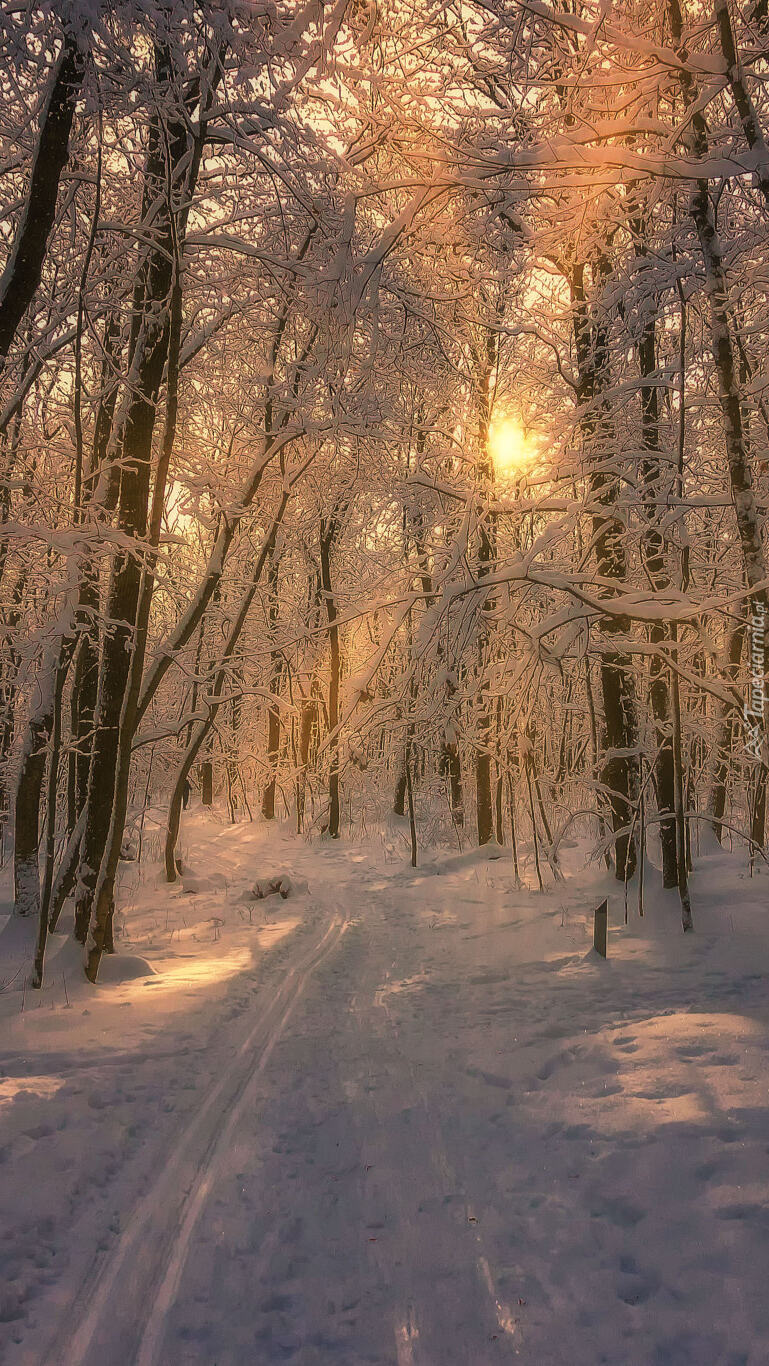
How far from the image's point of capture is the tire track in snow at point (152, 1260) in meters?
2.84

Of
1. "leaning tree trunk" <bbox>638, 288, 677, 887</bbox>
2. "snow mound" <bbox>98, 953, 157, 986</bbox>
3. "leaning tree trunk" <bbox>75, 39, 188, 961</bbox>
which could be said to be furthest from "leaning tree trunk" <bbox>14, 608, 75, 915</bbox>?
"leaning tree trunk" <bbox>638, 288, 677, 887</bbox>

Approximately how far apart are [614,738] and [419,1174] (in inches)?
264

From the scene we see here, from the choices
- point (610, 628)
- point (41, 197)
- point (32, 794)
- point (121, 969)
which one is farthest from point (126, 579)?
point (610, 628)

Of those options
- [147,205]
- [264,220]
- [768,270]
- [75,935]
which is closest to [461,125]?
[768,270]

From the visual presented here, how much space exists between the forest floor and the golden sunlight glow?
6.11 metres

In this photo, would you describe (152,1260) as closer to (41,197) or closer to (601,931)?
(601,931)

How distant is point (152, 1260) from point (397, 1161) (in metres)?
1.51

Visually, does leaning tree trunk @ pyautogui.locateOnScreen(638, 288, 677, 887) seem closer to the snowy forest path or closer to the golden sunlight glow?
the golden sunlight glow

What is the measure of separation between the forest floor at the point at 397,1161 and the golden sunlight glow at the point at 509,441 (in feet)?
20.0

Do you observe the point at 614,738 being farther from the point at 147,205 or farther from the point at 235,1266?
the point at 147,205

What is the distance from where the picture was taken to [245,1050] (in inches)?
229

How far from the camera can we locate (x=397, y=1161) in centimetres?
421

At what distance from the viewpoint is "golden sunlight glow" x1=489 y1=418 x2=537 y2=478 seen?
28.8 feet

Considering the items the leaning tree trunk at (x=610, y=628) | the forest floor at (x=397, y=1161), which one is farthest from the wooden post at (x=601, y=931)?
the leaning tree trunk at (x=610, y=628)
